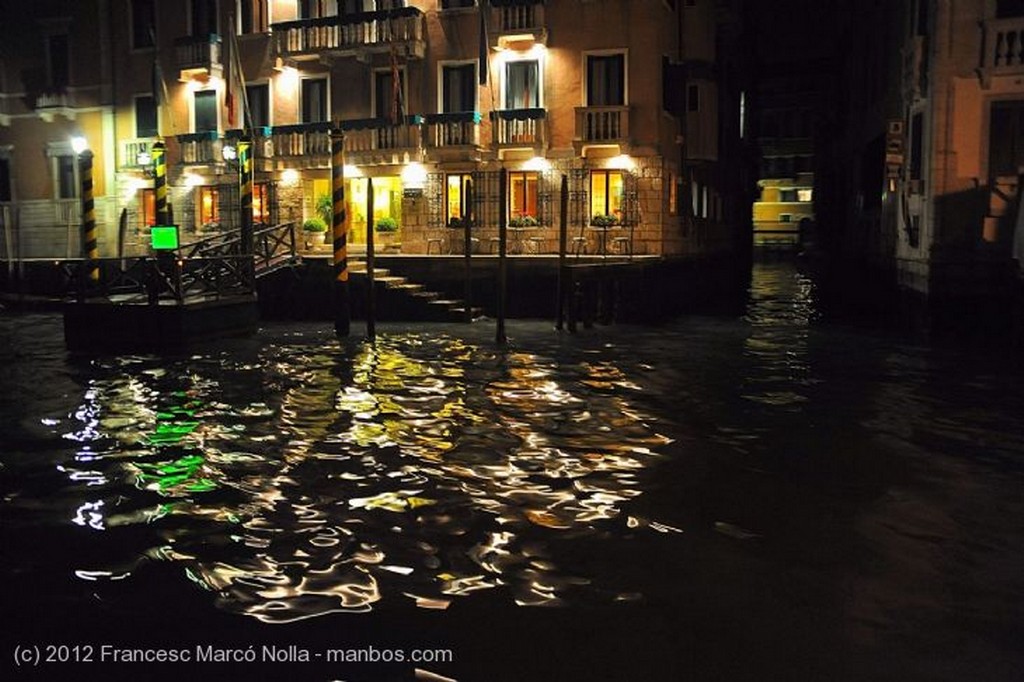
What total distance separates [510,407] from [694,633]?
19.3 ft

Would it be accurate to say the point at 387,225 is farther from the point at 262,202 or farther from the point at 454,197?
the point at 262,202

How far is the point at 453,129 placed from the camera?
24.4m

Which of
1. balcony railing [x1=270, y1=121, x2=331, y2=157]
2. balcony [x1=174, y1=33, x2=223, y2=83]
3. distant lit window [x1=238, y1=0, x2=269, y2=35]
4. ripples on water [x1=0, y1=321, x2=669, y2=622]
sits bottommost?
ripples on water [x1=0, y1=321, x2=669, y2=622]

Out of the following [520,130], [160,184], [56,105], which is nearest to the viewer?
[160,184]

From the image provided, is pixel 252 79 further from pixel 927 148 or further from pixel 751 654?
pixel 751 654

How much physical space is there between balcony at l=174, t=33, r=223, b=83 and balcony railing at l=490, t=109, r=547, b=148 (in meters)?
8.82

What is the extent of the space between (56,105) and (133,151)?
3.42 m

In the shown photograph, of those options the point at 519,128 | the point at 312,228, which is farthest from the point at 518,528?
the point at 312,228

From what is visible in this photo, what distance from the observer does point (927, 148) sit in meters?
18.1

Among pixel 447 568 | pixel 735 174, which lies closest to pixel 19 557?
pixel 447 568

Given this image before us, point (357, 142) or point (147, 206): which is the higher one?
point (357, 142)

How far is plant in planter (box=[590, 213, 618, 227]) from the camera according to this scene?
23.7 m

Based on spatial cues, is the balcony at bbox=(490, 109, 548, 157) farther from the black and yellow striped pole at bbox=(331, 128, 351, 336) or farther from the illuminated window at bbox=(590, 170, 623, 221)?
the black and yellow striped pole at bbox=(331, 128, 351, 336)

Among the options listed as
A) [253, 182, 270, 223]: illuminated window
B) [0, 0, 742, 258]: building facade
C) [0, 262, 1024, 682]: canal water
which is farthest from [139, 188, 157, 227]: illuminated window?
[0, 262, 1024, 682]: canal water
